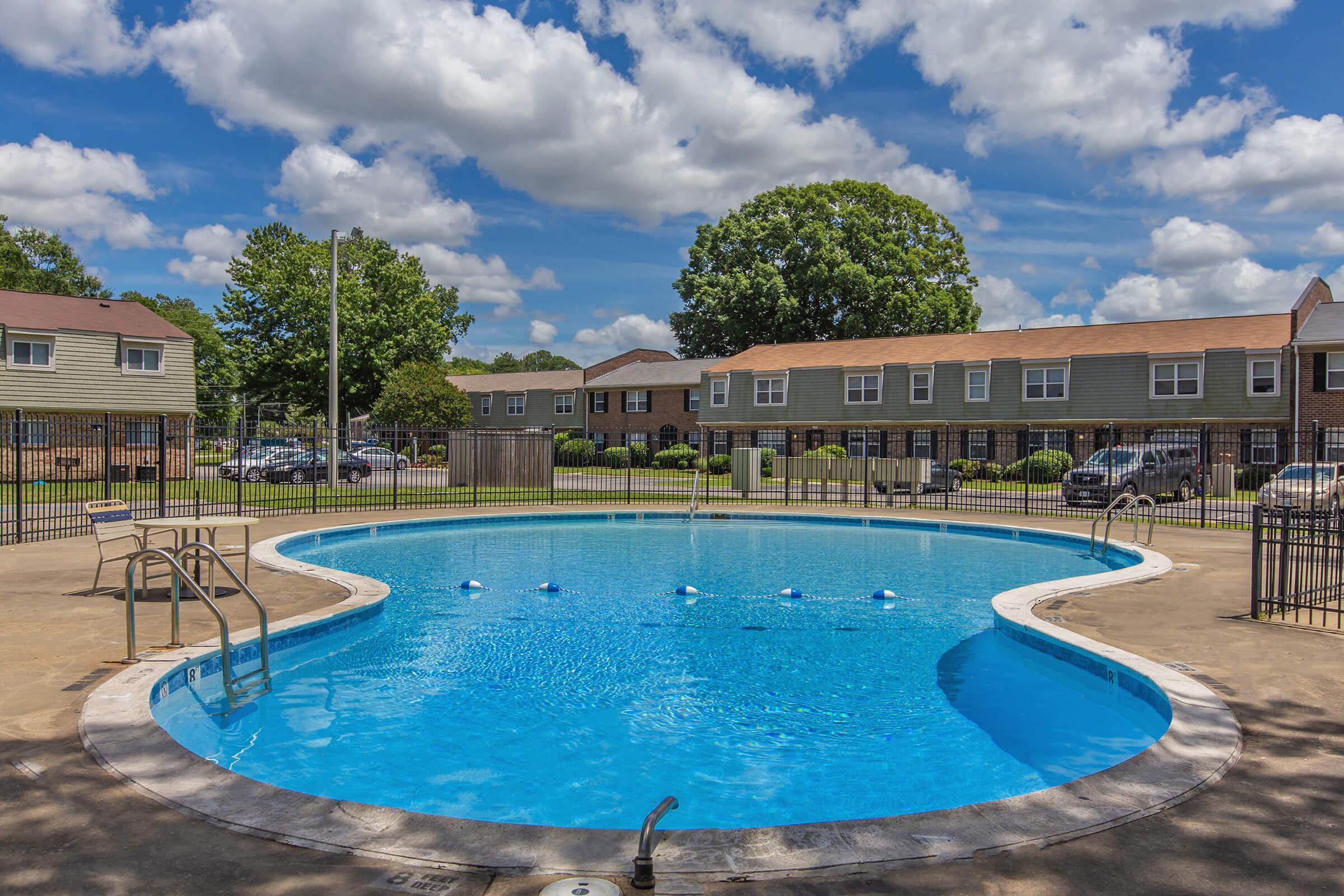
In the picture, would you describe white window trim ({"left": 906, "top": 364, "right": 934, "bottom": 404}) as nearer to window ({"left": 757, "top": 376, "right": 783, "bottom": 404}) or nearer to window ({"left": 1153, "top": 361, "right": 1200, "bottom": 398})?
window ({"left": 757, "top": 376, "right": 783, "bottom": 404})

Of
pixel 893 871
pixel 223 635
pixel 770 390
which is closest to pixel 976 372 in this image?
pixel 770 390

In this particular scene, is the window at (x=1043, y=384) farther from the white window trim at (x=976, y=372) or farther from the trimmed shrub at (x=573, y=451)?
the trimmed shrub at (x=573, y=451)

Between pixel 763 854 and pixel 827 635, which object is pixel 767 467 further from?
pixel 763 854

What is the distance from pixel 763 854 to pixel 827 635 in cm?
618

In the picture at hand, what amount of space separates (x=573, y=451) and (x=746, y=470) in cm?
1842

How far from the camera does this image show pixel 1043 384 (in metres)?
39.0

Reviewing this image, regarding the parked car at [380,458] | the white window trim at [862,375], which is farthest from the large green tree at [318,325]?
the white window trim at [862,375]

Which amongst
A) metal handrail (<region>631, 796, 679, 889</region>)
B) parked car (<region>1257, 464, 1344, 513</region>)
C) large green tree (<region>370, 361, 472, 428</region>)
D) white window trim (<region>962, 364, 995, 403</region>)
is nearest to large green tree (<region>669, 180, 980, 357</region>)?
white window trim (<region>962, 364, 995, 403</region>)

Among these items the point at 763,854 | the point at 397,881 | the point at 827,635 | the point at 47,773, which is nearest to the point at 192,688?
the point at 47,773

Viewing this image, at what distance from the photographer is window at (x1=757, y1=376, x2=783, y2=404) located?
150 ft

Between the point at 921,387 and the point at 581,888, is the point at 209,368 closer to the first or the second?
the point at 921,387

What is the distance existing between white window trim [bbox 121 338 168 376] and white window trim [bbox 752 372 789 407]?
93.2ft

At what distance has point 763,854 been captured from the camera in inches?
146

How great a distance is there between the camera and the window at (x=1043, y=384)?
1523 inches
